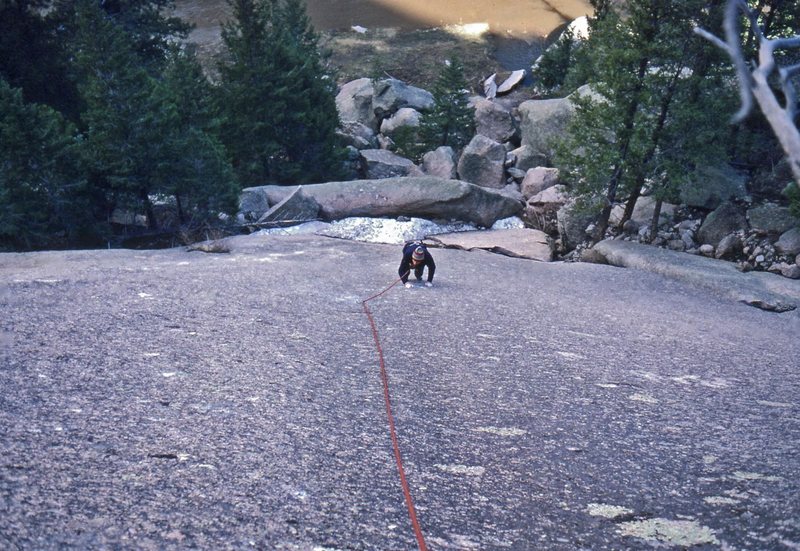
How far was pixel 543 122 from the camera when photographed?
32438mm

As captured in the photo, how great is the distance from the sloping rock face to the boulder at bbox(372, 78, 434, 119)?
75.5ft

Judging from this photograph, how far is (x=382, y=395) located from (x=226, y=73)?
1092 inches

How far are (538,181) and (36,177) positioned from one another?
19138 mm

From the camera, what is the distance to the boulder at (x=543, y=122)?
31.8m

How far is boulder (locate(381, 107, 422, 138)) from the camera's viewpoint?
42969 mm

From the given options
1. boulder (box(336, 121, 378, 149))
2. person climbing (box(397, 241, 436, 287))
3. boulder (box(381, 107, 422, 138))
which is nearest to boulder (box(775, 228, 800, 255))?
person climbing (box(397, 241, 436, 287))

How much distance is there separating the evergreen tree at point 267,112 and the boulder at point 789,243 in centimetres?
1996

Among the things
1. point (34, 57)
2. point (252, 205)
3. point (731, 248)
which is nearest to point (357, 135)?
point (252, 205)

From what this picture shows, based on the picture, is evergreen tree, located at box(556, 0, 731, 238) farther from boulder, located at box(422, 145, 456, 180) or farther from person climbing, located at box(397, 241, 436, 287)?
boulder, located at box(422, 145, 456, 180)

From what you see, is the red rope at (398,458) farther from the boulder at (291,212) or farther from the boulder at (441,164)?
the boulder at (441,164)

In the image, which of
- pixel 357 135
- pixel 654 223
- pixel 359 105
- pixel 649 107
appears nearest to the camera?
pixel 649 107

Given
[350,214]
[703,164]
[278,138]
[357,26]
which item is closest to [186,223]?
[350,214]

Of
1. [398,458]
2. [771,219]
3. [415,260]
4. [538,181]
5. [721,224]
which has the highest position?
[538,181]

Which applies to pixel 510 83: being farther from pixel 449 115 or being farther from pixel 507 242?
pixel 507 242
